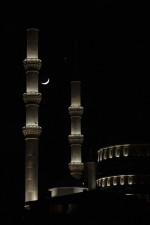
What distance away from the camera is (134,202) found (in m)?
49.3

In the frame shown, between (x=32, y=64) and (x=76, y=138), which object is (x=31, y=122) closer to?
(x=32, y=64)

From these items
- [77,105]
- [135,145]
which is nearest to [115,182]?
[135,145]

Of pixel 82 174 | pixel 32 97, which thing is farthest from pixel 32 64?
pixel 82 174

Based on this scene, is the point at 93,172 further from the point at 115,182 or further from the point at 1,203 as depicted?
the point at 1,203

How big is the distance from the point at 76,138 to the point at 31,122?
12.0m

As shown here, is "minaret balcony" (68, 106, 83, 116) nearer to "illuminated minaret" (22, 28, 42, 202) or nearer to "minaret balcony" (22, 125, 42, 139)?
"illuminated minaret" (22, 28, 42, 202)

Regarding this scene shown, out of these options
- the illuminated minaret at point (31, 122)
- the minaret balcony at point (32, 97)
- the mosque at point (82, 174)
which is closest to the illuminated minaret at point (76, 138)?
the mosque at point (82, 174)

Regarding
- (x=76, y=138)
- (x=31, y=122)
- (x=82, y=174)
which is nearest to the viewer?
(x=31, y=122)

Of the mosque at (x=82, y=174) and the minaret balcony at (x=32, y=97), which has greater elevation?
the minaret balcony at (x=32, y=97)

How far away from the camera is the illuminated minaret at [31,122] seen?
60.7 metres

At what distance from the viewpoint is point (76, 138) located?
239ft

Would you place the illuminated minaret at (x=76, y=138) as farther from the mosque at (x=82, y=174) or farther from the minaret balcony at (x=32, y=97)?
the minaret balcony at (x=32, y=97)

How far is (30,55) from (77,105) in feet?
40.4

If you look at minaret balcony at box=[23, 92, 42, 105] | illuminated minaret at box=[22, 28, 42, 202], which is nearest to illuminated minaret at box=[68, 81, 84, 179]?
illuminated minaret at box=[22, 28, 42, 202]
